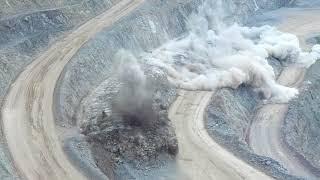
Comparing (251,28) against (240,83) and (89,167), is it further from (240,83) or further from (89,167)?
(89,167)

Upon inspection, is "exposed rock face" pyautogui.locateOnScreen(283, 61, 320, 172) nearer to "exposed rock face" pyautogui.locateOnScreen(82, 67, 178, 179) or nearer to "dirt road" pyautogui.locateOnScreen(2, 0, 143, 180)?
"exposed rock face" pyautogui.locateOnScreen(82, 67, 178, 179)

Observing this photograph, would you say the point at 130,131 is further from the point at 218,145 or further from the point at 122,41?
the point at 122,41

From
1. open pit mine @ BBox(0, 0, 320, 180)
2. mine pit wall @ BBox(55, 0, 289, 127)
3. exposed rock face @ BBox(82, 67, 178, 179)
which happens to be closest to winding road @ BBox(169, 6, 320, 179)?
open pit mine @ BBox(0, 0, 320, 180)

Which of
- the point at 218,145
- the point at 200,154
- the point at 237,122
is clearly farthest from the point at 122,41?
the point at 200,154

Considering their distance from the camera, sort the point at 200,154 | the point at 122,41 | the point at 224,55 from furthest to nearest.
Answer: the point at 224,55 < the point at 122,41 < the point at 200,154

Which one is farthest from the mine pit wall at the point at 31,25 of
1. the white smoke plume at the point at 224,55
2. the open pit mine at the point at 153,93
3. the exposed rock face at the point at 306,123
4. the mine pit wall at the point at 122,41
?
the exposed rock face at the point at 306,123

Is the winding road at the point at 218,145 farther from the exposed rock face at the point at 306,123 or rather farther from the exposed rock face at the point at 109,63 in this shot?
the exposed rock face at the point at 109,63
